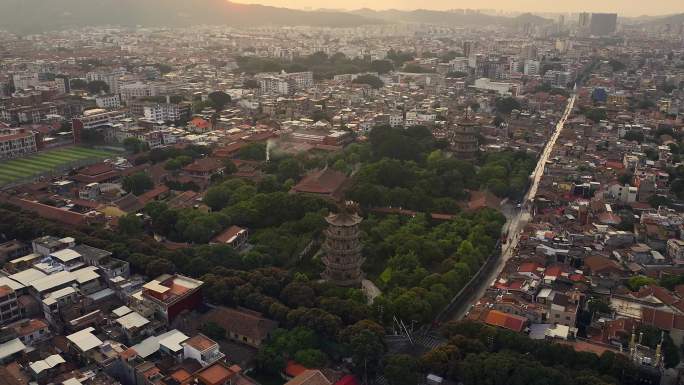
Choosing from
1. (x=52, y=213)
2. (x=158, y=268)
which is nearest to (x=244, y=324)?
(x=158, y=268)

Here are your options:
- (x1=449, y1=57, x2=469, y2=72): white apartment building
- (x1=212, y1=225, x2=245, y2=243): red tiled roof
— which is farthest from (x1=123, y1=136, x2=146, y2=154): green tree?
(x1=449, y1=57, x2=469, y2=72): white apartment building

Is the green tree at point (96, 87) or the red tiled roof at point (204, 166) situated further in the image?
the green tree at point (96, 87)

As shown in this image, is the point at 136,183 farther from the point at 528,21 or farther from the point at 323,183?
the point at 528,21

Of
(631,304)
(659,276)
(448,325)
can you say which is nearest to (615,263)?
(659,276)

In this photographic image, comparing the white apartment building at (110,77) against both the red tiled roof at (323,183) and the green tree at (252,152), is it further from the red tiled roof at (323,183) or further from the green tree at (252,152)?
the red tiled roof at (323,183)

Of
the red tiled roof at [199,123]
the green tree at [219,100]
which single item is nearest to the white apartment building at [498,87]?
the green tree at [219,100]

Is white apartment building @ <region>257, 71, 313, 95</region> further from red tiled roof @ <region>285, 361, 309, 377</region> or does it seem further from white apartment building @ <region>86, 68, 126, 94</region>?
red tiled roof @ <region>285, 361, 309, 377</region>
